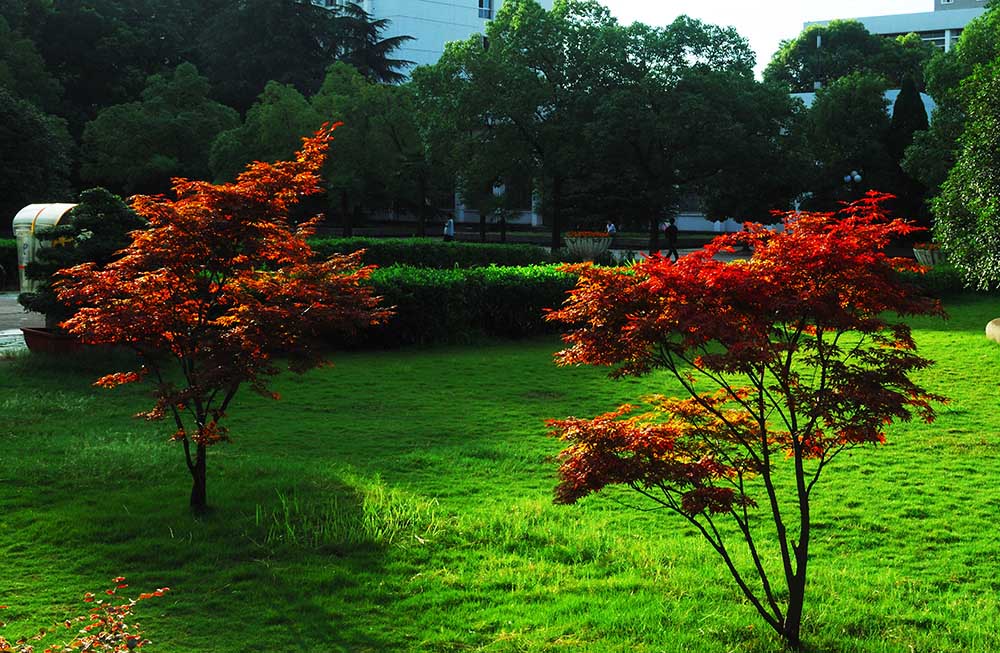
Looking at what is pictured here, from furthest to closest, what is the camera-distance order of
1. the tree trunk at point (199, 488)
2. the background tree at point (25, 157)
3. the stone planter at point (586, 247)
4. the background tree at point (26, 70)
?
the background tree at point (26, 70) → the background tree at point (25, 157) → the stone planter at point (586, 247) → the tree trunk at point (199, 488)

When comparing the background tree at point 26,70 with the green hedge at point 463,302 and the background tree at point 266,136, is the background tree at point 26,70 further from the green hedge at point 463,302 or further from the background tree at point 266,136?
the green hedge at point 463,302

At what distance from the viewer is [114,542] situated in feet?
18.2

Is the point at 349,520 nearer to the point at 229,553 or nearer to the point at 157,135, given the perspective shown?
the point at 229,553

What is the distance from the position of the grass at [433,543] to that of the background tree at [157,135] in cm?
2725

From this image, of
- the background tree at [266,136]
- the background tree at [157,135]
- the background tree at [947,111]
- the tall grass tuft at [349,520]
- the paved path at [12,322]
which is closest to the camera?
the tall grass tuft at [349,520]

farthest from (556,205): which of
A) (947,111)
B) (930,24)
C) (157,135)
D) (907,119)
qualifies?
(930,24)

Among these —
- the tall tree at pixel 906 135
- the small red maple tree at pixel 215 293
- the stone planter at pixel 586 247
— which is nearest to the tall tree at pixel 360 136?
the stone planter at pixel 586 247

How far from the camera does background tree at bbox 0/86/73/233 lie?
88.7 feet

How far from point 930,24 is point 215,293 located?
7382 cm

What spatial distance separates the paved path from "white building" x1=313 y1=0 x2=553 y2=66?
1723 inches

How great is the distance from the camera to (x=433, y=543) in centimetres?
558

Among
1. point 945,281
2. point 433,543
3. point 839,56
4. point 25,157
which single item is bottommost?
point 433,543

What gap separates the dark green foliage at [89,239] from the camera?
10.5 m

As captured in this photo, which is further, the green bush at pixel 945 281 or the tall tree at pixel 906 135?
the tall tree at pixel 906 135
